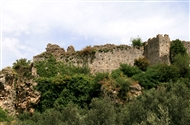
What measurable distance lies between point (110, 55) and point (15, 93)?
11676 millimetres

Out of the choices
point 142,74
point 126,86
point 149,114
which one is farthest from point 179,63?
point 149,114

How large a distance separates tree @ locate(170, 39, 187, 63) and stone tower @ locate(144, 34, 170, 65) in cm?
47

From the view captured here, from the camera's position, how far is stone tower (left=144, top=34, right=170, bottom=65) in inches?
1615

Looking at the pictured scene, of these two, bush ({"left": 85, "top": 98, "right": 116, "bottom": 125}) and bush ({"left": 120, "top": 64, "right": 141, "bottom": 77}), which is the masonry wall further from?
bush ({"left": 85, "top": 98, "right": 116, "bottom": 125})

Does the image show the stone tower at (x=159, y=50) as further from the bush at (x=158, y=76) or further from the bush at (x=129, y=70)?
the bush at (x=158, y=76)

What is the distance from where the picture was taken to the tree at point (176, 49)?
135 ft

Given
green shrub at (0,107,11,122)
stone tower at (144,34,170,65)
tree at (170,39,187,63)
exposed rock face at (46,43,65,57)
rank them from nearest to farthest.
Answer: green shrub at (0,107,11,122), exposed rock face at (46,43,65,57), stone tower at (144,34,170,65), tree at (170,39,187,63)

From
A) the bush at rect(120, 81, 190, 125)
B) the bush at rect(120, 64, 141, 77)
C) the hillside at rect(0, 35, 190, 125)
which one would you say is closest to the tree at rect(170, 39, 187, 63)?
the hillside at rect(0, 35, 190, 125)

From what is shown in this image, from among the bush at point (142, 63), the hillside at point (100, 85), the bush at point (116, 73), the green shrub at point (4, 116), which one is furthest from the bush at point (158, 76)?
the green shrub at point (4, 116)

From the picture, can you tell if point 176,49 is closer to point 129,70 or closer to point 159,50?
point 159,50

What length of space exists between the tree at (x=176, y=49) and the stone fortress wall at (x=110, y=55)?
50 cm

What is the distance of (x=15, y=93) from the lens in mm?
36938

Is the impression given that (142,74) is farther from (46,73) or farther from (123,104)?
(46,73)

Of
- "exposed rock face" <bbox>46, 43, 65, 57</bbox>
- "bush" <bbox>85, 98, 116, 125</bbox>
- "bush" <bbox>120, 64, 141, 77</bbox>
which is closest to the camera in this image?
"bush" <bbox>85, 98, 116, 125</bbox>
